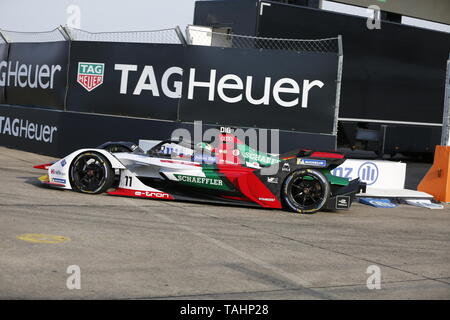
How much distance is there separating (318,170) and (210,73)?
190 inches

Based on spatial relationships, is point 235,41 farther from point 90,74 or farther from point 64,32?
point 64,32

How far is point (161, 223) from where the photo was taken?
8.27 metres

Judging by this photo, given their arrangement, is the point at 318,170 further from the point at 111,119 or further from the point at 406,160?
the point at 406,160

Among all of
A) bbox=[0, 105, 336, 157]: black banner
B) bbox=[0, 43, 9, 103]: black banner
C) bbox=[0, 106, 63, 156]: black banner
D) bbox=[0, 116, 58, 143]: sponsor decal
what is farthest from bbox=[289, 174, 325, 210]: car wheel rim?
bbox=[0, 43, 9, 103]: black banner

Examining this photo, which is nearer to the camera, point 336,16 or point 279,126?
point 279,126

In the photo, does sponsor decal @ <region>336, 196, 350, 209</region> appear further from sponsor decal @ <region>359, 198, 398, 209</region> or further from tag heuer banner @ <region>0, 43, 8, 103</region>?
tag heuer banner @ <region>0, 43, 8, 103</region>

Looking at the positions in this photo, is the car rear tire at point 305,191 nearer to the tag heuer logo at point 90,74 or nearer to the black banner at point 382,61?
the tag heuer logo at point 90,74

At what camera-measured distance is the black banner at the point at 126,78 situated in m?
14.5

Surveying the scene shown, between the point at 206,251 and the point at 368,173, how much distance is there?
6.50m

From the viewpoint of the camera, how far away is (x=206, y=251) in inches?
269

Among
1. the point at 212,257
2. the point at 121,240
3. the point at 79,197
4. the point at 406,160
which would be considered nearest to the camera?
the point at 212,257

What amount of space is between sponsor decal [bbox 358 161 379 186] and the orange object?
1.11m

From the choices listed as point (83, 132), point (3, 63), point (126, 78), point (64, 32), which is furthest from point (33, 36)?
point (126, 78)
